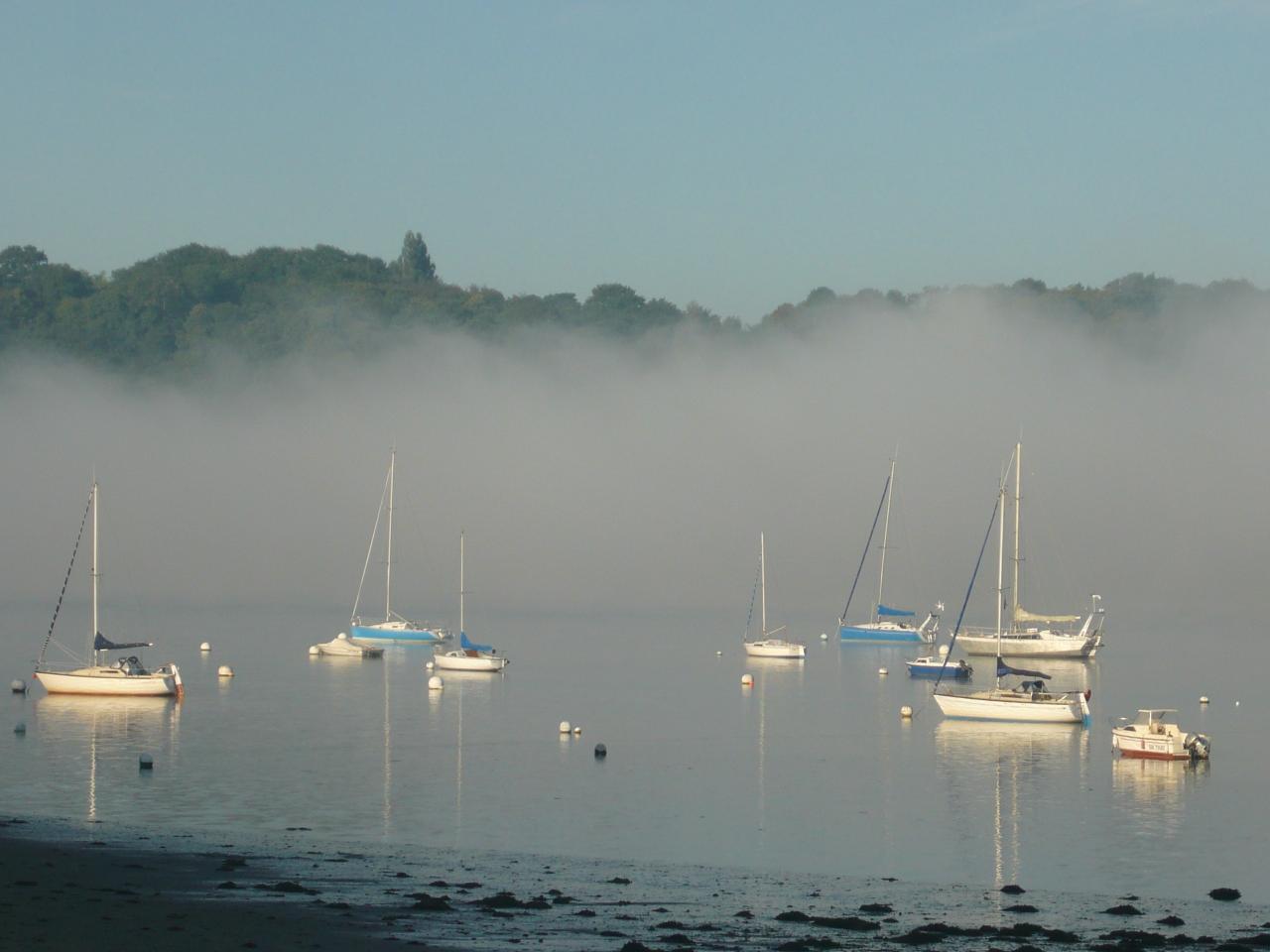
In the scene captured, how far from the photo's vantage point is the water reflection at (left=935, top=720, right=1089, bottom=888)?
123 ft

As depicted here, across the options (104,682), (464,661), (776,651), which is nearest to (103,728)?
(104,682)

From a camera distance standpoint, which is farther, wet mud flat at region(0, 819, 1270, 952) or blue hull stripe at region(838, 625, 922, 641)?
blue hull stripe at region(838, 625, 922, 641)

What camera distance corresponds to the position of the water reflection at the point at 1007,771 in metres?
37.6

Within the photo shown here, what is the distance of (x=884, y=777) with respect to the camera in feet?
153

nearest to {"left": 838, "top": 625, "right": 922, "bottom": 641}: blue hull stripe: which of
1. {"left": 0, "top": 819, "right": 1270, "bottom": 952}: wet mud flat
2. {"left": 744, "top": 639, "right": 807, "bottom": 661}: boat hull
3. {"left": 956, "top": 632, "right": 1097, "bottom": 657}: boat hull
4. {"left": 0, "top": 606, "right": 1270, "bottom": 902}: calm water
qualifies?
{"left": 956, "top": 632, "right": 1097, "bottom": 657}: boat hull

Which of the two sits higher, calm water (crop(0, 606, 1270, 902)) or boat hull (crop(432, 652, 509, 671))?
boat hull (crop(432, 652, 509, 671))

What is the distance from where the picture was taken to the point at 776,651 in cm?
9175

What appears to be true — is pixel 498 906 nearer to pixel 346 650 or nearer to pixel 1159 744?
pixel 1159 744

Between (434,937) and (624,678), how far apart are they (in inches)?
2161

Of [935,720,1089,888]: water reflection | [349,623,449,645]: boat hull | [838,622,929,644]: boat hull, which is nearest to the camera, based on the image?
[935,720,1089,888]: water reflection

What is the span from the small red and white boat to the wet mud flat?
17.5m

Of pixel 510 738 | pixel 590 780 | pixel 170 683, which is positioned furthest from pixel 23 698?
pixel 590 780

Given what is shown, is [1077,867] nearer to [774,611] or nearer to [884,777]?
[884,777]

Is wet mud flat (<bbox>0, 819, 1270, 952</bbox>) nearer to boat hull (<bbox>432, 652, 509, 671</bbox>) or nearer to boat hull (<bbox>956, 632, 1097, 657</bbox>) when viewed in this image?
boat hull (<bbox>432, 652, 509, 671</bbox>)
